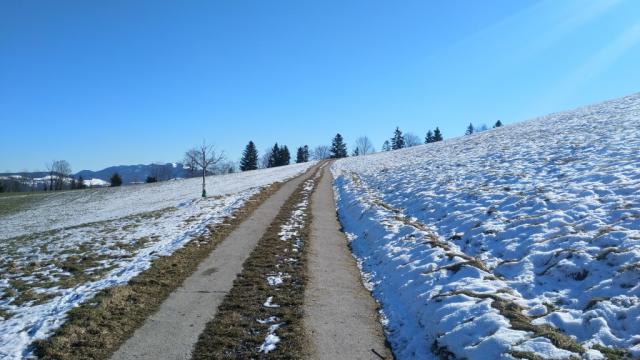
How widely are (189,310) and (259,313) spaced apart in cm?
157

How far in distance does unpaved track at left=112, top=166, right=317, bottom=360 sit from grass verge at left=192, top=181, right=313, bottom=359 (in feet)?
0.81

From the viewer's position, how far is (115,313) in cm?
847

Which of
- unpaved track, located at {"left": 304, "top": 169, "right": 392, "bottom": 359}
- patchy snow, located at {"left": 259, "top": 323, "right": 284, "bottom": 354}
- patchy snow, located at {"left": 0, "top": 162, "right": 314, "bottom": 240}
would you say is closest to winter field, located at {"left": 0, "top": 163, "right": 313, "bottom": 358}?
patchy snow, located at {"left": 259, "top": 323, "right": 284, "bottom": 354}

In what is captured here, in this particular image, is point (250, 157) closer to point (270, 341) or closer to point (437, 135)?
point (437, 135)

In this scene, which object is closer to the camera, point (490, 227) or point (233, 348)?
point (233, 348)

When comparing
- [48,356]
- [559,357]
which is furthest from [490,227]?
[48,356]

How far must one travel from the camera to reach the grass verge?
22.0ft

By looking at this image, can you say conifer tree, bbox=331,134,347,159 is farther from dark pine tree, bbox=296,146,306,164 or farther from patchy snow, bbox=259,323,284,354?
patchy snow, bbox=259,323,284,354

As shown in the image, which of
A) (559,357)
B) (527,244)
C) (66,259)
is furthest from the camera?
(66,259)

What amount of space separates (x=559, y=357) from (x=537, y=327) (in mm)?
840

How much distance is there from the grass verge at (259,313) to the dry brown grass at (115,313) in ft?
5.25

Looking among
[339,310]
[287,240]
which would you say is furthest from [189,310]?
[287,240]

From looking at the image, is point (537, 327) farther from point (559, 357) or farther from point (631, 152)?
point (631, 152)

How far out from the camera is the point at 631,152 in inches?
615
